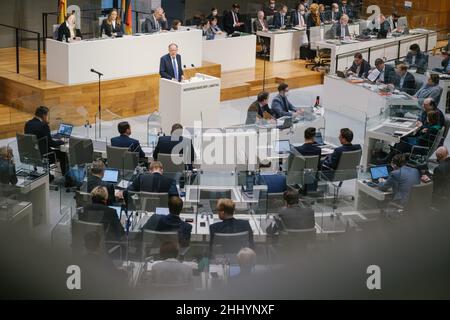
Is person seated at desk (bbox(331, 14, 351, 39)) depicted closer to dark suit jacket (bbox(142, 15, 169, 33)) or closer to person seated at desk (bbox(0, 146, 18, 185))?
dark suit jacket (bbox(142, 15, 169, 33))

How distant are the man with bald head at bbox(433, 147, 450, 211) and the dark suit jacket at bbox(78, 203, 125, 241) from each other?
3.19 m

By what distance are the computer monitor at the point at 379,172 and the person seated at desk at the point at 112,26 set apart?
6.85 metres

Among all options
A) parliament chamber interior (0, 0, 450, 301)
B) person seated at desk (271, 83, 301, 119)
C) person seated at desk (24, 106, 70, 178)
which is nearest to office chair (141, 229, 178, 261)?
parliament chamber interior (0, 0, 450, 301)

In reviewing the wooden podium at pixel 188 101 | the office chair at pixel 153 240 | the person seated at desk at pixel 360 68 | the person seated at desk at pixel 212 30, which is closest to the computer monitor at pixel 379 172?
the office chair at pixel 153 240

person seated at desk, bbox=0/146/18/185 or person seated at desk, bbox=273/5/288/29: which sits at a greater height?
person seated at desk, bbox=273/5/288/29

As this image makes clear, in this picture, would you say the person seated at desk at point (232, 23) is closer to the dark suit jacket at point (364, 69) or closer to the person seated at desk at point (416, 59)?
the dark suit jacket at point (364, 69)

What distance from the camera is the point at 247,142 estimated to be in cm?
1086

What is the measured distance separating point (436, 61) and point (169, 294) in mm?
13338

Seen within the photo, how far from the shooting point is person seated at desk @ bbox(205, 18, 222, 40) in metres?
17.5

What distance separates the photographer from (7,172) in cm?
934

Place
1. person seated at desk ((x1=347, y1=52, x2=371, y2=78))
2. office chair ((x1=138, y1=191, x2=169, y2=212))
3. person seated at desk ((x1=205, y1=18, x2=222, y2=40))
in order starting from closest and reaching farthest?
office chair ((x1=138, y1=191, x2=169, y2=212))
person seated at desk ((x1=347, y1=52, x2=371, y2=78))
person seated at desk ((x1=205, y1=18, x2=222, y2=40))

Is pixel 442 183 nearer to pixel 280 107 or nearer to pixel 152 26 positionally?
pixel 280 107

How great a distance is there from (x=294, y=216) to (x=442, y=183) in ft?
7.24
